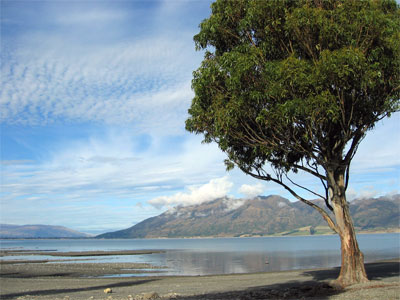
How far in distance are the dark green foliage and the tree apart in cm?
6

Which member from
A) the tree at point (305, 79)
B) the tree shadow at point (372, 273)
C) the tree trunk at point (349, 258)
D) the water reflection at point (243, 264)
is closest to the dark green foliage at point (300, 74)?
the tree at point (305, 79)

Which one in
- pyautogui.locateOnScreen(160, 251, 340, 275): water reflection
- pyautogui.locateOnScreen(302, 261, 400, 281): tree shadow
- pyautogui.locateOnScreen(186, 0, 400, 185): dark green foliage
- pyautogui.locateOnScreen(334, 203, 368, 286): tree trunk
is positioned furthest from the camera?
pyautogui.locateOnScreen(160, 251, 340, 275): water reflection

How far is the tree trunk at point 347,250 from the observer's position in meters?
20.0

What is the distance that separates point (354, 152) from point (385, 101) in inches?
156

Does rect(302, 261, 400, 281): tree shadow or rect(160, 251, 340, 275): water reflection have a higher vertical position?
rect(302, 261, 400, 281): tree shadow

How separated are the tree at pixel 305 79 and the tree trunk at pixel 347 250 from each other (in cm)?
6

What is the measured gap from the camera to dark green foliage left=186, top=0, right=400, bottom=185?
17109 millimetres

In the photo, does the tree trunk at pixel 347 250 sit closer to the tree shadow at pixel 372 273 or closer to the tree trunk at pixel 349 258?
the tree trunk at pixel 349 258

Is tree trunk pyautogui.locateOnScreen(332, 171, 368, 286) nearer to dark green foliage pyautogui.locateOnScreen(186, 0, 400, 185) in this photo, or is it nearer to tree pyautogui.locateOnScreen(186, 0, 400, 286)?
tree pyautogui.locateOnScreen(186, 0, 400, 286)

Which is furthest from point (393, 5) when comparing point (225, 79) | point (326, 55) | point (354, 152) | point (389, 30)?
point (225, 79)

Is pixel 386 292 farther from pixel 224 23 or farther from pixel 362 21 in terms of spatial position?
pixel 224 23

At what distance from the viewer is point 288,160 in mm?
24094

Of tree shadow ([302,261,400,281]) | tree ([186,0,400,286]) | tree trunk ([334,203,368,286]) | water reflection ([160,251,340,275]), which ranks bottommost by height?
water reflection ([160,251,340,275])

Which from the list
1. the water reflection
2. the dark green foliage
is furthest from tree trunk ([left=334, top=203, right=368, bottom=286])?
the water reflection
